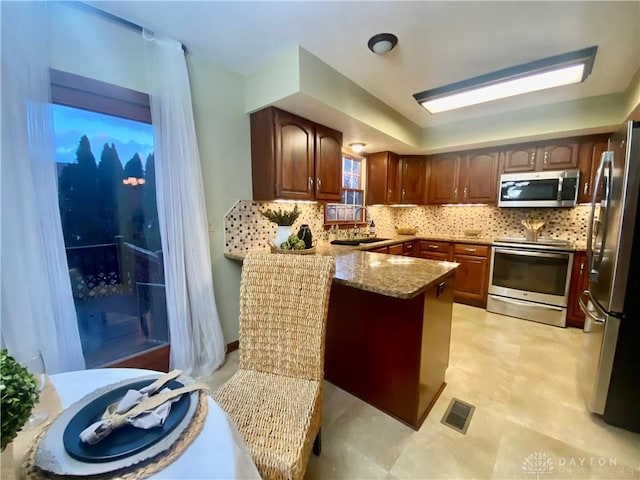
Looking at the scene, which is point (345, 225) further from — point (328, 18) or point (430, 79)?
point (328, 18)

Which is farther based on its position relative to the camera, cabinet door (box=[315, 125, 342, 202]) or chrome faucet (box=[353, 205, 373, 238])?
chrome faucet (box=[353, 205, 373, 238])

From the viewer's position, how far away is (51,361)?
1483 mm

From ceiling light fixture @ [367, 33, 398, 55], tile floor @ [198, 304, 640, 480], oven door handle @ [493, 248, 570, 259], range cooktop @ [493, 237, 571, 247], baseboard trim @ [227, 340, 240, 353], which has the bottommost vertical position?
tile floor @ [198, 304, 640, 480]

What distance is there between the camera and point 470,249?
355 centimetres

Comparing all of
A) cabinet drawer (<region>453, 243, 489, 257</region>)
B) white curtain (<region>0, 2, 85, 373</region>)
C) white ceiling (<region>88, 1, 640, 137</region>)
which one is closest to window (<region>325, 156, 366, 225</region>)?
cabinet drawer (<region>453, 243, 489, 257</region>)

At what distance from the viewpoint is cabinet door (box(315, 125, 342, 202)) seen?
272 cm

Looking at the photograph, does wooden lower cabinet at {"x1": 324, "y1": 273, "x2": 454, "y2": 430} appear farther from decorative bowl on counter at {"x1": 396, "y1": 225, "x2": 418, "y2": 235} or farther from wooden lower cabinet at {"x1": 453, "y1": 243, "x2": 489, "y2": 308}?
decorative bowl on counter at {"x1": 396, "y1": 225, "x2": 418, "y2": 235}

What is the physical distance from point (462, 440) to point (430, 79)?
2.77m

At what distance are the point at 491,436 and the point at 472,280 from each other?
2333mm

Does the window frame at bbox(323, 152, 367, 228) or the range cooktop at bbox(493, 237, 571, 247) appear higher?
the window frame at bbox(323, 152, 367, 228)

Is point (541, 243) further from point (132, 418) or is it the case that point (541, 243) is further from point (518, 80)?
point (132, 418)

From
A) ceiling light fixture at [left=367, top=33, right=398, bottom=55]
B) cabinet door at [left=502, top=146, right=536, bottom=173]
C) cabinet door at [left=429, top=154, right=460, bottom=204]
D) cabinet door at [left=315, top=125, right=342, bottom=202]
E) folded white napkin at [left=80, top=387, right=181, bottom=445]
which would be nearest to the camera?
folded white napkin at [left=80, top=387, right=181, bottom=445]

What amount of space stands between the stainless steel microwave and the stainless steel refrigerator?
5.16 ft

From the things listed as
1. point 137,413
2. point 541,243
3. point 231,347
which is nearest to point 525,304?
point 541,243
